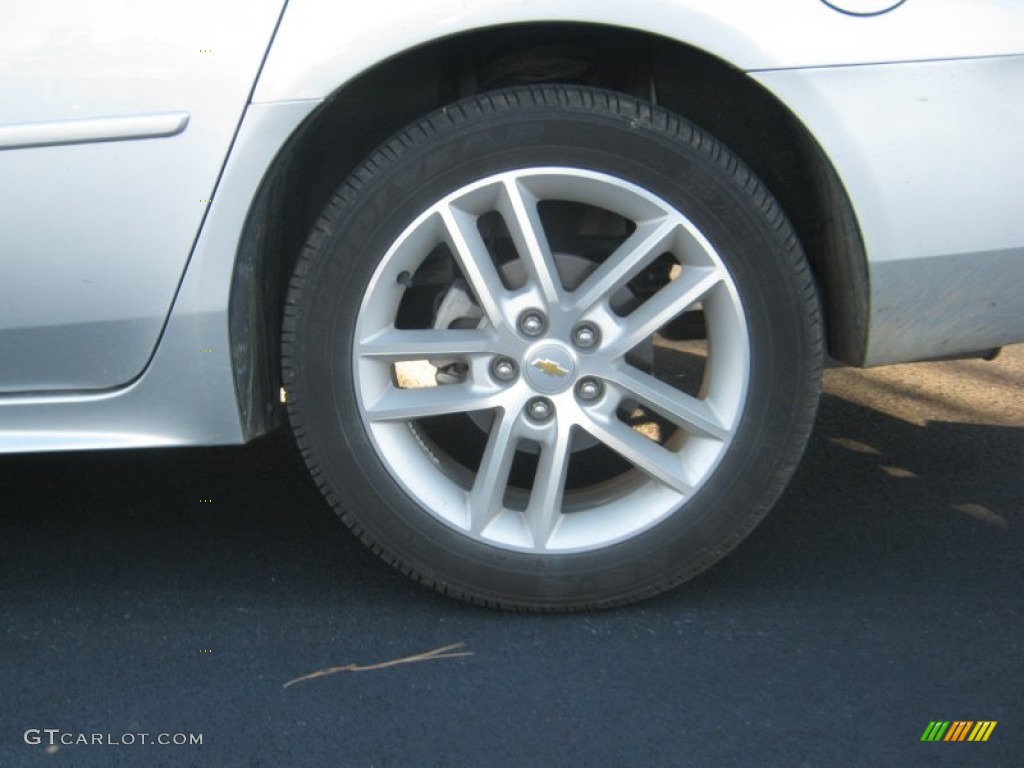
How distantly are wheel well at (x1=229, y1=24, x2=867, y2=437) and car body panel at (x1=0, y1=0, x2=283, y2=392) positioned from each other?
0.47 feet

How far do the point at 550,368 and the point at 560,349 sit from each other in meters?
0.04

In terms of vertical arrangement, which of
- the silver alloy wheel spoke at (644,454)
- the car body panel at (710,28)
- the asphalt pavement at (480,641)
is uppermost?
the car body panel at (710,28)

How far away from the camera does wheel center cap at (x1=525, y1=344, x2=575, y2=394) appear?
2.43 meters

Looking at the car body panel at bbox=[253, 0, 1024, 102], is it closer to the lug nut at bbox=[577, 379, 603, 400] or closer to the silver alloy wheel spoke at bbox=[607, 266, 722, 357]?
the silver alloy wheel spoke at bbox=[607, 266, 722, 357]

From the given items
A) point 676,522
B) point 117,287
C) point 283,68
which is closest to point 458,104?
point 283,68

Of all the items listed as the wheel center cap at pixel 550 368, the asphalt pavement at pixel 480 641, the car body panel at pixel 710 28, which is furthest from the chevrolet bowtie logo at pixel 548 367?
the car body panel at pixel 710 28

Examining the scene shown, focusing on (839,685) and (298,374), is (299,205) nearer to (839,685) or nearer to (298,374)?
(298,374)

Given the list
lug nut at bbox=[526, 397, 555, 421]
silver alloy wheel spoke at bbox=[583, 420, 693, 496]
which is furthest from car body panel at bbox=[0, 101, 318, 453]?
silver alloy wheel spoke at bbox=[583, 420, 693, 496]

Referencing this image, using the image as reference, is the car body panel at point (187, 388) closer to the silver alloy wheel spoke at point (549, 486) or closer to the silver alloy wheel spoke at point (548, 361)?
the silver alloy wheel spoke at point (548, 361)

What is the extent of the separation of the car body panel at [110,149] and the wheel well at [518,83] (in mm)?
144

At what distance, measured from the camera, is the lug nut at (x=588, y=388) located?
2455 mm

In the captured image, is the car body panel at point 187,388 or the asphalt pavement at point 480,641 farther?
the car body panel at point 187,388

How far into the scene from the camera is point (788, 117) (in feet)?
7.74

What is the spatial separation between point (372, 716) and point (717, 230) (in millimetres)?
988
